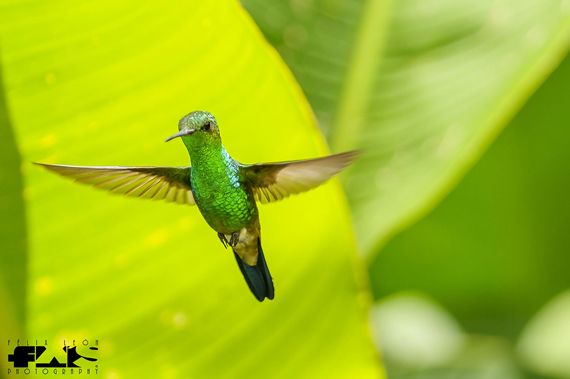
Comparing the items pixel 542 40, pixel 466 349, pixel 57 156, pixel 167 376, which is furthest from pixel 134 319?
pixel 466 349

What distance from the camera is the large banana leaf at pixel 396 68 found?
76 centimetres

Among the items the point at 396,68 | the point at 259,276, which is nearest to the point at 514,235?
the point at 396,68

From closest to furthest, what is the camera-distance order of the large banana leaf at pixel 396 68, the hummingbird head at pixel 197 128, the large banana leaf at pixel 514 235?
the hummingbird head at pixel 197 128
the large banana leaf at pixel 396 68
the large banana leaf at pixel 514 235

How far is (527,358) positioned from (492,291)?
0.14 metres

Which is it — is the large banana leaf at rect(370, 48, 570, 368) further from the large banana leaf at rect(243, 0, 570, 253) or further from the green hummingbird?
the green hummingbird

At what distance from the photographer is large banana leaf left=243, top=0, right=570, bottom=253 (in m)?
0.76

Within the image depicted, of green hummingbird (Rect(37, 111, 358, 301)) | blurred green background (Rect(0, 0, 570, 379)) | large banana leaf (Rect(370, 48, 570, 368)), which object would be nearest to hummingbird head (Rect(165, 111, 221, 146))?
green hummingbird (Rect(37, 111, 358, 301))

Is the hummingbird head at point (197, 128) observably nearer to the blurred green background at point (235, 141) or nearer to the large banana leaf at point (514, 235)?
the blurred green background at point (235, 141)

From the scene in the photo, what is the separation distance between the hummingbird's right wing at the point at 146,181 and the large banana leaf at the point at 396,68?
349mm

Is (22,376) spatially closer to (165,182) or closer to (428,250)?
(165,182)

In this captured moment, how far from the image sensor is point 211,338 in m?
0.53

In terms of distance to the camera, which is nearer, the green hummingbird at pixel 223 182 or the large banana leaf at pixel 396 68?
the green hummingbird at pixel 223 182

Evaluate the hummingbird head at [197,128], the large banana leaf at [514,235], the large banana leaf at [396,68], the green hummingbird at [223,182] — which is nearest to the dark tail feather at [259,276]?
the green hummingbird at [223,182]

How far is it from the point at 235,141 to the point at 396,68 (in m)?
0.43
